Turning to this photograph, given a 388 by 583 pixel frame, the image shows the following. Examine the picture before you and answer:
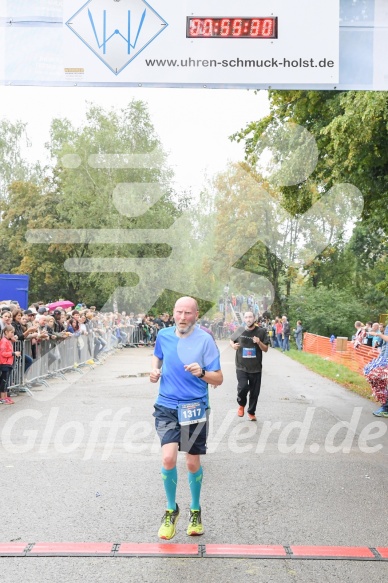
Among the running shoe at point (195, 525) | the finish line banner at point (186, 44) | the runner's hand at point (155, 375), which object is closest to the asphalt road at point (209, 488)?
the running shoe at point (195, 525)

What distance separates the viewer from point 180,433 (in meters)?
5.73

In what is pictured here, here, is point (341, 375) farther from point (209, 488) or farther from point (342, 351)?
point (209, 488)

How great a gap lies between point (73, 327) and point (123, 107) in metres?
30.0

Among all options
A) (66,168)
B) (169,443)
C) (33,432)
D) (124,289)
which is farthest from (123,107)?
(169,443)

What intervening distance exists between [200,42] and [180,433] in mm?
4252

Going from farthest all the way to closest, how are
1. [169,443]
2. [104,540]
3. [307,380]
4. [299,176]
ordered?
[307,380], [299,176], [169,443], [104,540]

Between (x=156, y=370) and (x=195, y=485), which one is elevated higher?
(x=156, y=370)

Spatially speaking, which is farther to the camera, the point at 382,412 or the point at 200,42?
the point at 382,412

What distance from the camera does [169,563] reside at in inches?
193

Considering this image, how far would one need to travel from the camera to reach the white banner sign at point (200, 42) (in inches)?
316

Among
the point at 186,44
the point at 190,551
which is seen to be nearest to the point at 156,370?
the point at 190,551

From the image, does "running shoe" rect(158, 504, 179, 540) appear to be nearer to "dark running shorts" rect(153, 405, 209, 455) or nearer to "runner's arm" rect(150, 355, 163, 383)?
"dark running shorts" rect(153, 405, 209, 455)

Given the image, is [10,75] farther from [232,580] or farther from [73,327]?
[73,327]

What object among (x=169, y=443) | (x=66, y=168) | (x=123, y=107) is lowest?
(x=169, y=443)
